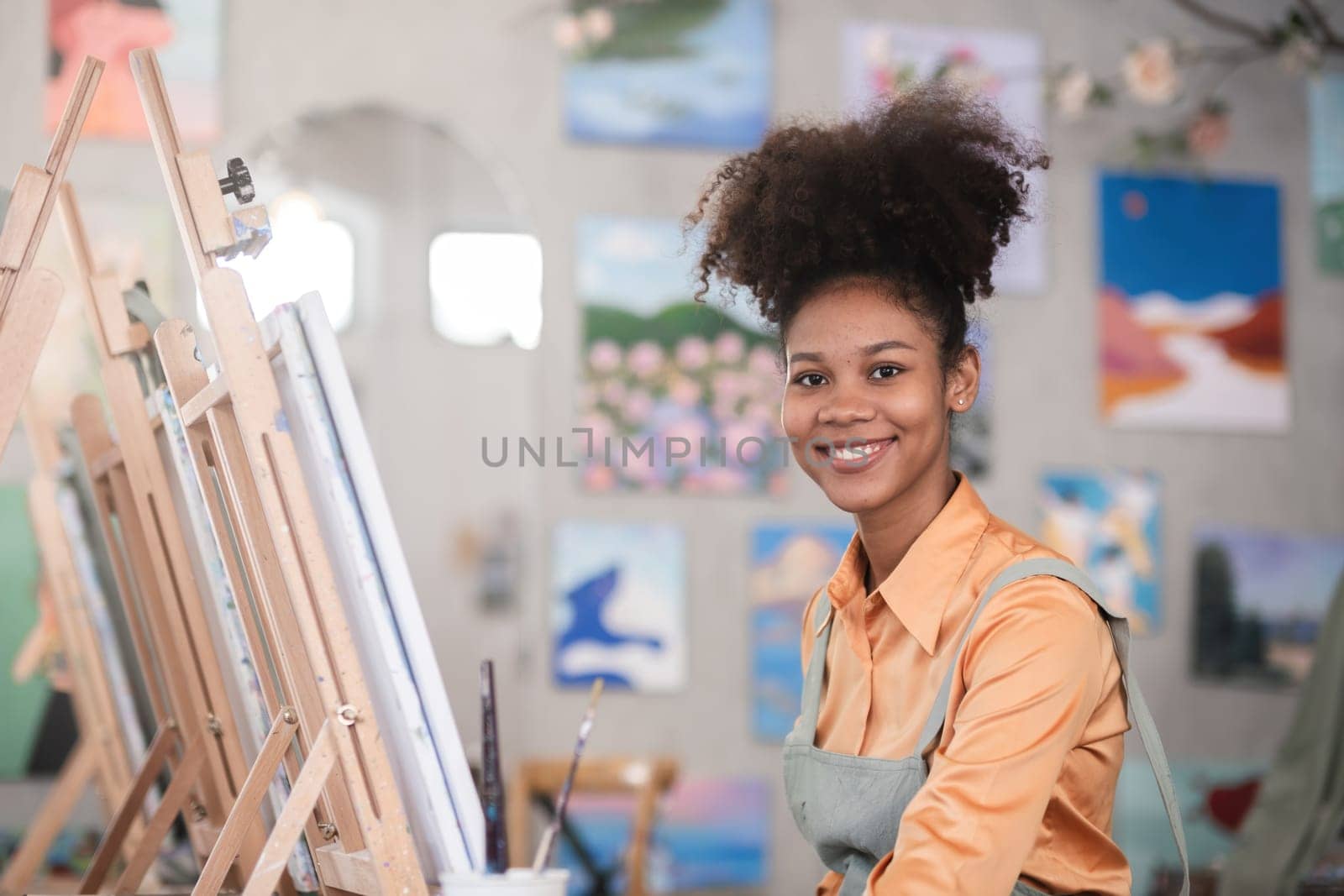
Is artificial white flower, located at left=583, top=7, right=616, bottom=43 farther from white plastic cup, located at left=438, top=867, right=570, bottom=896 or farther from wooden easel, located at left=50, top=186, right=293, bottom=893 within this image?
white plastic cup, located at left=438, top=867, right=570, bottom=896

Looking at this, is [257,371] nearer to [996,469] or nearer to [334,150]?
[334,150]

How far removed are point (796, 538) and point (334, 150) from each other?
5.13 ft

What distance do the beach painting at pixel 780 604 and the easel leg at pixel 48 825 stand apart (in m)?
1.66

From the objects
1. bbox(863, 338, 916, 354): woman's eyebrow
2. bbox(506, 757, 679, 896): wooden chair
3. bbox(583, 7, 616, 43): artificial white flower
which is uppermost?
bbox(583, 7, 616, 43): artificial white flower

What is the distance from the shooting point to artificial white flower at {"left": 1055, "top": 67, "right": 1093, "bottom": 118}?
12.4ft

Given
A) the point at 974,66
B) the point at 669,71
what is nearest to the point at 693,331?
the point at 669,71

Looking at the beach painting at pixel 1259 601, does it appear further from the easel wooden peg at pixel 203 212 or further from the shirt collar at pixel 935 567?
the easel wooden peg at pixel 203 212

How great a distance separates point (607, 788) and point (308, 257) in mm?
1540

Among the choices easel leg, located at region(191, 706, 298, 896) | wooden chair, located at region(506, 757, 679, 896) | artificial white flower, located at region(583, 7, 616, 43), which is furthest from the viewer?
artificial white flower, located at region(583, 7, 616, 43)

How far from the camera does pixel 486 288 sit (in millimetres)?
3566

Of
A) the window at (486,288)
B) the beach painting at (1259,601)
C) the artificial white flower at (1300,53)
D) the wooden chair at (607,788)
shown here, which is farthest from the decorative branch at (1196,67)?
the wooden chair at (607,788)

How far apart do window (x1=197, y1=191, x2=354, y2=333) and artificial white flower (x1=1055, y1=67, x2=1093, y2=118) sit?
6.49 ft

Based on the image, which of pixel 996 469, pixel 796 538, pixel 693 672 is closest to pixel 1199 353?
pixel 996 469

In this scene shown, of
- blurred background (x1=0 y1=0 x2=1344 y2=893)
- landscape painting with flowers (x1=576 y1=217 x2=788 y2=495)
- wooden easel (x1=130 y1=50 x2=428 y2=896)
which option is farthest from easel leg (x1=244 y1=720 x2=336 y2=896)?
landscape painting with flowers (x1=576 y1=217 x2=788 y2=495)
